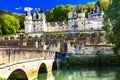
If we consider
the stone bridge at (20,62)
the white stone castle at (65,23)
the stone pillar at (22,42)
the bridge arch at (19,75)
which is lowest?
the bridge arch at (19,75)

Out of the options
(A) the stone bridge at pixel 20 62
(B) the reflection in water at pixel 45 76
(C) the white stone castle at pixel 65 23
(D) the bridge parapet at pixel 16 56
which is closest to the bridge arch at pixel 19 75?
(A) the stone bridge at pixel 20 62

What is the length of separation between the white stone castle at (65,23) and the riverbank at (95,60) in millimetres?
29868

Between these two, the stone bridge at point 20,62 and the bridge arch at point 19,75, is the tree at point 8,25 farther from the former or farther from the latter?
the bridge arch at point 19,75

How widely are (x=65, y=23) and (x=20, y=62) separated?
182 feet

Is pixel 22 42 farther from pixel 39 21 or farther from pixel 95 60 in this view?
pixel 95 60

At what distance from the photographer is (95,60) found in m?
42.0

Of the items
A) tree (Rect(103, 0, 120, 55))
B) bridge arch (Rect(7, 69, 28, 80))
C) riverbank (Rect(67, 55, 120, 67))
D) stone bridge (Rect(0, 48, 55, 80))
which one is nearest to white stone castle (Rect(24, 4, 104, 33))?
riverbank (Rect(67, 55, 120, 67))

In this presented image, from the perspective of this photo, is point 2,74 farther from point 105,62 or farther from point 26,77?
point 105,62

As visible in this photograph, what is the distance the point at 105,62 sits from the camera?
4100 centimetres

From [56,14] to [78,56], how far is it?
45352 mm

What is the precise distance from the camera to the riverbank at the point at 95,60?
40688 millimetres

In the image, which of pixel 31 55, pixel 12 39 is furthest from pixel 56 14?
→ pixel 31 55

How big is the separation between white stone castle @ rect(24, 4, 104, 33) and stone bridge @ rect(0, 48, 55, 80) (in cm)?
4326

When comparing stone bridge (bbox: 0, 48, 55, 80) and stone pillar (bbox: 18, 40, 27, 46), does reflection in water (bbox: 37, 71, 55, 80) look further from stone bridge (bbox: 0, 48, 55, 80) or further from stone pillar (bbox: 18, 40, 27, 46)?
stone pillar (bbox: 18, 40, 27, 46)
